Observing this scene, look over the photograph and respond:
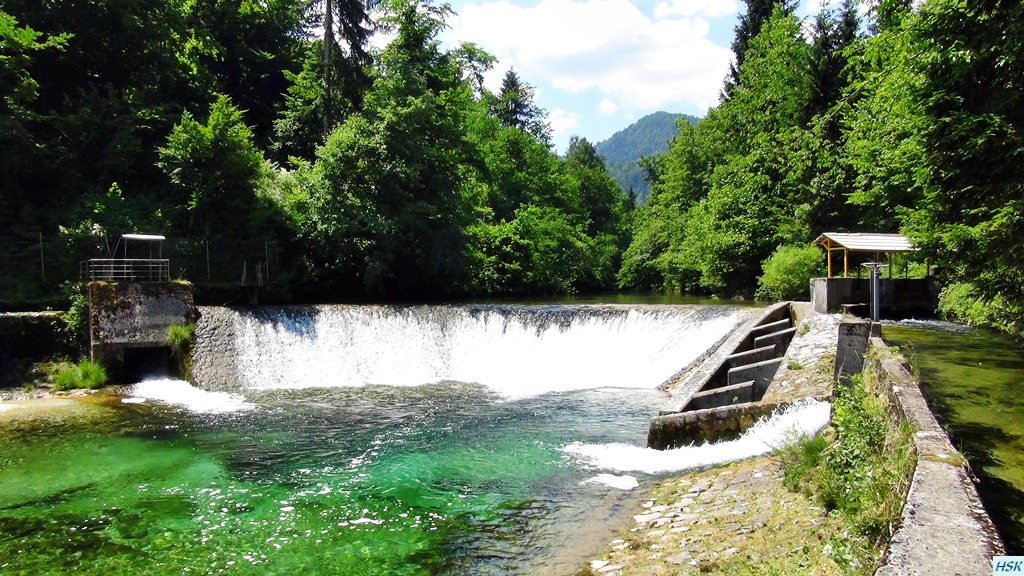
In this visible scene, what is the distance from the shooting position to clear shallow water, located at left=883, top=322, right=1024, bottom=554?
230 inches

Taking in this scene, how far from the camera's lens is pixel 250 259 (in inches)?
925

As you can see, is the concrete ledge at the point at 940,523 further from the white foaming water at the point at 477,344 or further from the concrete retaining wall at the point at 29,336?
the concrete retaining wall at the point at 29,336

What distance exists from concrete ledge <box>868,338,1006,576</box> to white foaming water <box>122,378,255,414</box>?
12.8 meters

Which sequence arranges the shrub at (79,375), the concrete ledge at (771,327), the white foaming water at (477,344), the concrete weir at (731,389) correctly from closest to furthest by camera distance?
the concrete weir at (731,389) < the concrete ledge at (771,327) < the shrub at (79,375) < the white foaming water at (477,344)

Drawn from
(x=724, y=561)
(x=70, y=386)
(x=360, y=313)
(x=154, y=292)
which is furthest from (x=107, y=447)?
(x=724, y=561)

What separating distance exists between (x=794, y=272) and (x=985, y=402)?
1704cm

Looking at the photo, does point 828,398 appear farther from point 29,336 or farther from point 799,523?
point 29,336

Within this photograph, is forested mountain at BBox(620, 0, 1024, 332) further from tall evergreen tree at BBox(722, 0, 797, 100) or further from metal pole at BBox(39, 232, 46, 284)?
metal pole at BBox(39, 232, 46, 284)

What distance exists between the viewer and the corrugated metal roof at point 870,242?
1830 centimetres

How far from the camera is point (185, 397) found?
15125 millimetres

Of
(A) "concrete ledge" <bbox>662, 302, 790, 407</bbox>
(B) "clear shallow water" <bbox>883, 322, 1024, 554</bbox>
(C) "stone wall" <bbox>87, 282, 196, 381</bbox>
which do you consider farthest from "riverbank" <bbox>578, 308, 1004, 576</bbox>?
(C) "stone wall" <bbox>87, 282, 196, 381</bbox>

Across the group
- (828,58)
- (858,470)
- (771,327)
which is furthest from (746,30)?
(858,470)

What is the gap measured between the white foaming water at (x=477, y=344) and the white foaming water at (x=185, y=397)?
1.42 m

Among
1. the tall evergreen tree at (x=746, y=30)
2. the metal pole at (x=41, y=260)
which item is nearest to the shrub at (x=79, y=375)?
the metal pole at (x=41, y=260)
